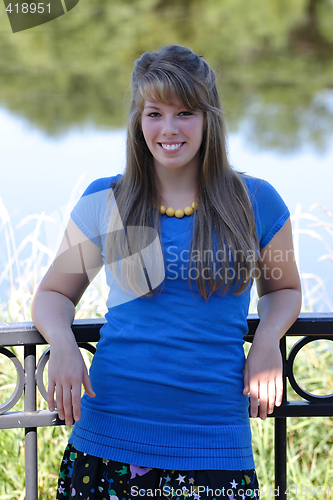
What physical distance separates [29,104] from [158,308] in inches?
399

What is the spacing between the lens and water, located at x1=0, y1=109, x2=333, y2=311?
17.7ft

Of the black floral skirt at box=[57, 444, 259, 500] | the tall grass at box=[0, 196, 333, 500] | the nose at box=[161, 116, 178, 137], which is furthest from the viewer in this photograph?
the tall grass at box=[0, 196, 333, 500]

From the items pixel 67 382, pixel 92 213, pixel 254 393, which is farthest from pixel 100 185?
pixel 254 393

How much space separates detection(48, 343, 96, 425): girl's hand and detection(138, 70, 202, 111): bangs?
0.52 meters

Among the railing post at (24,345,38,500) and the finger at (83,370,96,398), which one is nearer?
the finger at (83,370,96,398)

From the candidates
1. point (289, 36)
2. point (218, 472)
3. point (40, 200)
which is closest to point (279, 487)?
point (218, 472)

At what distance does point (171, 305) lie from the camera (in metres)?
0.95

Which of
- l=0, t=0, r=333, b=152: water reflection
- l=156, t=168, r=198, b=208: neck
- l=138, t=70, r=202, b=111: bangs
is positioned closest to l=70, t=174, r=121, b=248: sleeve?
l=156, t=168, r=198, b=208: neck

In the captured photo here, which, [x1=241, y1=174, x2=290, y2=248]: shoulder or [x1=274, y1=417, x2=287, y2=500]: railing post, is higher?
[x1=241, y1=174, x2=290, y2=248]: shoulder

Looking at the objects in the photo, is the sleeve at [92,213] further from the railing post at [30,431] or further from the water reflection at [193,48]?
the water reflection at [193,48]

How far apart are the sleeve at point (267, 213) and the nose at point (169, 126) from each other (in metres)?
0.21

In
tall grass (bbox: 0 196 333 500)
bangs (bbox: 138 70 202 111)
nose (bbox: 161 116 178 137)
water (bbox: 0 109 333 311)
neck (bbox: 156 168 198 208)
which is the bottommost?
tall grass (bbox: 0 196 333 500)

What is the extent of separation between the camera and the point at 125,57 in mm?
11414

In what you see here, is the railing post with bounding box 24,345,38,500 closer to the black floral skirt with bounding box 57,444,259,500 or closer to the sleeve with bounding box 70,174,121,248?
the black floral skirt with bounding box 57,444,259,500
